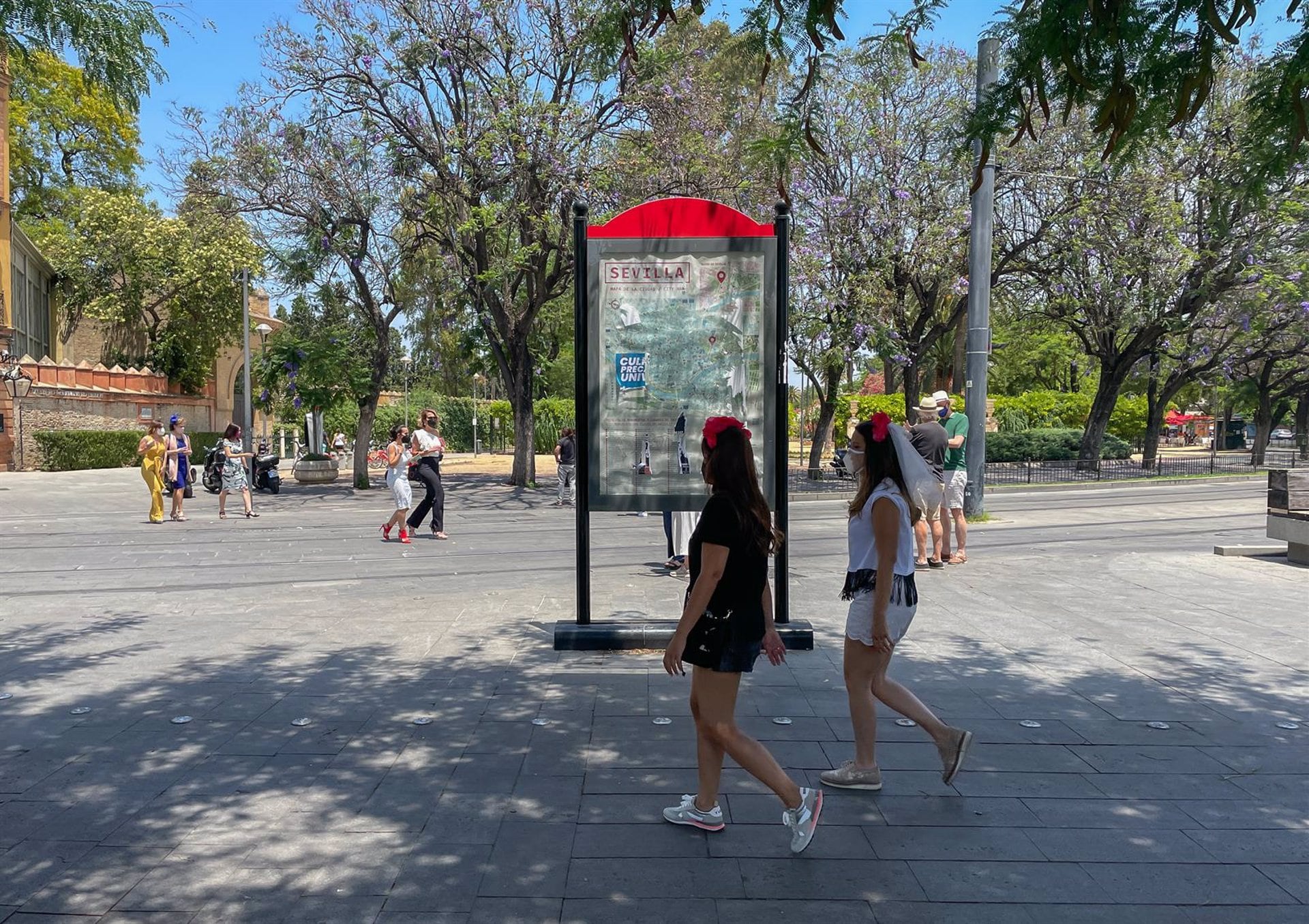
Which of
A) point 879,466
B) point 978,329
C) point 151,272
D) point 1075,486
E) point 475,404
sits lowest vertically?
point 1075,486

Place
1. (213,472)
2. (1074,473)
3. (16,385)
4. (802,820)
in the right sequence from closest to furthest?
(802,820)
(213,472)
(1074,473)
(16,385)

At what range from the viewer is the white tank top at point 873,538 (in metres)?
4.21

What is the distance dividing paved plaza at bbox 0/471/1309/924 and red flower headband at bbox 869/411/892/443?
1564 mm

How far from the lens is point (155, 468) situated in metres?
15.7

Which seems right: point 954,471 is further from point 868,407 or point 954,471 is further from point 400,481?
point 868,407

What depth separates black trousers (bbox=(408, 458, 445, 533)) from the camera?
43.2 feet

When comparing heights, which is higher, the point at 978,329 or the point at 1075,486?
the point at 978,329

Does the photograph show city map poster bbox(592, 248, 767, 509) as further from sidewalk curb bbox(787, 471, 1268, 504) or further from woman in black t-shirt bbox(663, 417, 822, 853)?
sidewalk curb bbox(787, 471, 1268, 504)

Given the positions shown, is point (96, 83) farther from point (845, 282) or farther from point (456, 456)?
point (456, 456)

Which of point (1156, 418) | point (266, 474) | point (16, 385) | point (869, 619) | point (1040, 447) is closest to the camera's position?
point (869, 619)

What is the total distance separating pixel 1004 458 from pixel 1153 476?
29.5ft

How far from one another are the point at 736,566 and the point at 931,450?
19.7 feet

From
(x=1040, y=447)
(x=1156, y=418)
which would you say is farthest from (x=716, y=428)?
(x=1040, y=447)

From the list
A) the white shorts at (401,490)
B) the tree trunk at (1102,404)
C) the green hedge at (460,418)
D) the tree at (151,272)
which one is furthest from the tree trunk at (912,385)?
the tree at (151,272)
